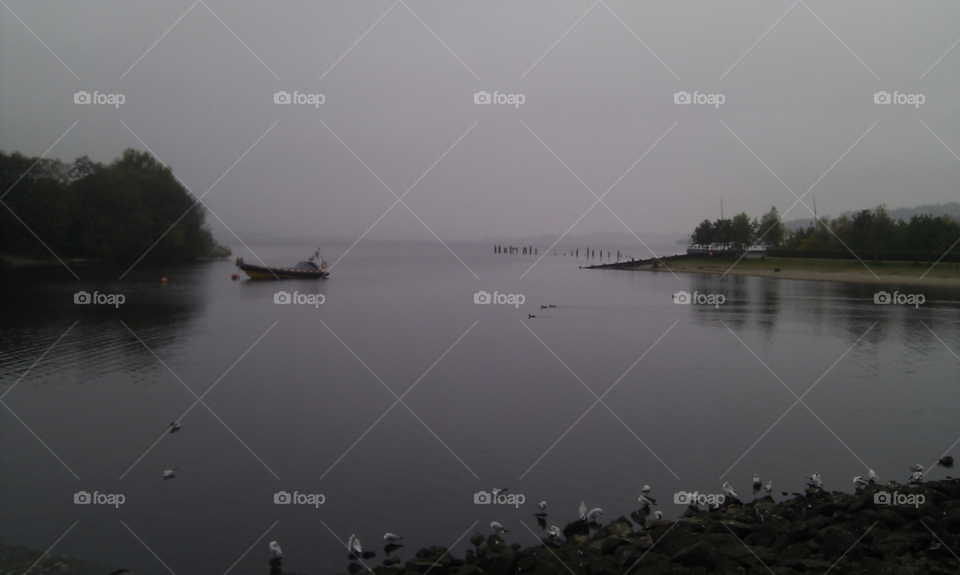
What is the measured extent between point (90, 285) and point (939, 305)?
4978 cm

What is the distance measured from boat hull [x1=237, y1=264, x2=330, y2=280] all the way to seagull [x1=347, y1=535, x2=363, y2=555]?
45.8 metres

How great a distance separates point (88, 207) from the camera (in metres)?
61.9

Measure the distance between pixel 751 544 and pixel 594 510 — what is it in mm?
1912

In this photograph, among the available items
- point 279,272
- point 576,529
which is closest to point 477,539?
point 576,529

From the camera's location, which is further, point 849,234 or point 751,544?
point 849,234

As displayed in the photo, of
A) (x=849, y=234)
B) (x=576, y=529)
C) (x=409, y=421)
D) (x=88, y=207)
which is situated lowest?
(x=576, y=529)

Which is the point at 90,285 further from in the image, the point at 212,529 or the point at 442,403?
the point at 212,529

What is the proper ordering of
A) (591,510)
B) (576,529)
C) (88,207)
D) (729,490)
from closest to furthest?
1. (576,529)
2. (591,510)
3. (729,490)
4. (88,207)

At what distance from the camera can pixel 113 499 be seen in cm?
905

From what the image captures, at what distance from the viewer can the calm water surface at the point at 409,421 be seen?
8.55 metres

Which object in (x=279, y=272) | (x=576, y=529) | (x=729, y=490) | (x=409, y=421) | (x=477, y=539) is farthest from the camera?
(x=279, y=272)

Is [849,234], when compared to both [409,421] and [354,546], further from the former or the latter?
[354,546]

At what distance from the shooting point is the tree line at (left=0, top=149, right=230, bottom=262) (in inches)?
2248

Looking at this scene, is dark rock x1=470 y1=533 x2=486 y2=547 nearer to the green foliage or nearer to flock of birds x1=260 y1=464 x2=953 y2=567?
flock of birds x1=260 y1=464 x2=953 y2=567
